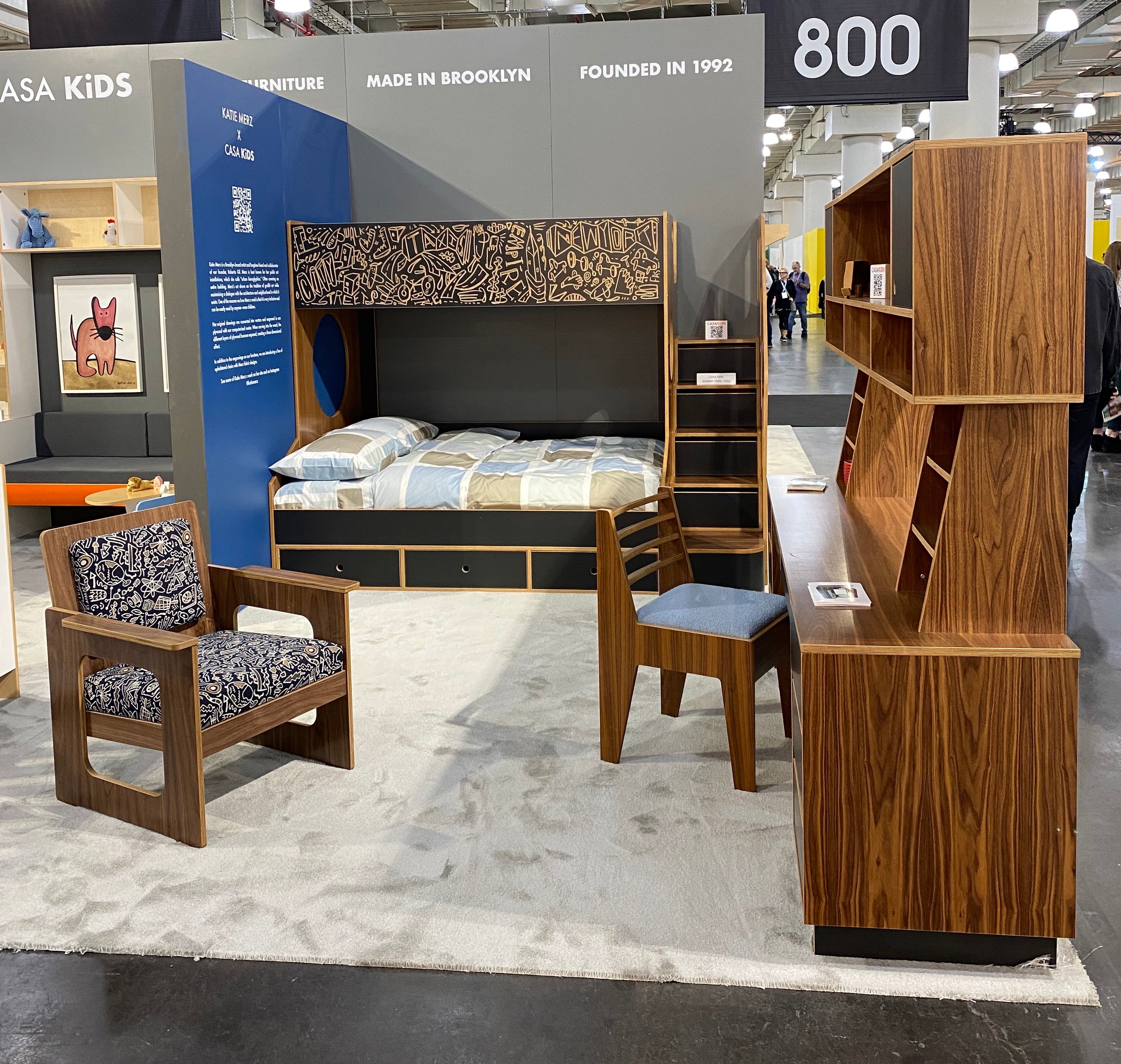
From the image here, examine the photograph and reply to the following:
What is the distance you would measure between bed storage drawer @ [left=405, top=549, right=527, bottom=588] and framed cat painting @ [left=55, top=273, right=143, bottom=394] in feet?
9.24

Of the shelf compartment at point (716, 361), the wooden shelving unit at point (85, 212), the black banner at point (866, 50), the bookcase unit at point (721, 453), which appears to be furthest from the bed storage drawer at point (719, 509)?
the wooden shelving unit at point (85, 212)

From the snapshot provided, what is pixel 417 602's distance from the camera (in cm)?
577

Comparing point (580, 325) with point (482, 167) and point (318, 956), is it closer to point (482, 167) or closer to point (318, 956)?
point (482, 167)

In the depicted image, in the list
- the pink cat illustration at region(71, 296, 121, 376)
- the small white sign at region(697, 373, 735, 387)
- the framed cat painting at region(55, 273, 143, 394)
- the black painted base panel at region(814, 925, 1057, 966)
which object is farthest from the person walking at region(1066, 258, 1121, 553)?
the pink cat illustration at region(71, 296, 121, 376)

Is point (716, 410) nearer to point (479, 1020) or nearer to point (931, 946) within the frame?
point (931, 946)

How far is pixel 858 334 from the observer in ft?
13.8

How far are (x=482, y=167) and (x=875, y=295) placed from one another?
12.8ft

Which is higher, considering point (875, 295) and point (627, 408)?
point (875, 295)

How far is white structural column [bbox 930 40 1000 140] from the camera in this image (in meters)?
11.2

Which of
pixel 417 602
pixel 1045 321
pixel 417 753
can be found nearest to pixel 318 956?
pixel 417 753

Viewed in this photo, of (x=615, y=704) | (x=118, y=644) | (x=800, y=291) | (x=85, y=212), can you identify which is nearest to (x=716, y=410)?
(x=615, y=704)

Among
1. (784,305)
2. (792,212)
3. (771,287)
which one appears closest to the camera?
(784,305)

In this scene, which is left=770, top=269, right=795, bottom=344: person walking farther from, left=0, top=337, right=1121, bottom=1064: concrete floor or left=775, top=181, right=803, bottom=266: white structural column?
left=0, top=337, right=1121, bottom=1064: concrete floor

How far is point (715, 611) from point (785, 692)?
0.54 meters
